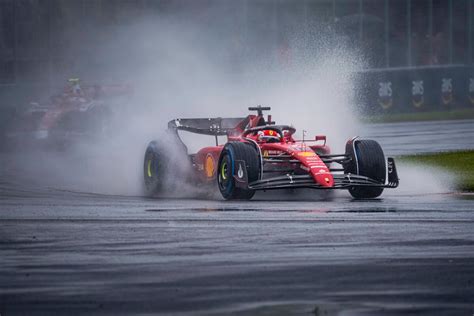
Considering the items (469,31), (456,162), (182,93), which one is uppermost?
(469,31)

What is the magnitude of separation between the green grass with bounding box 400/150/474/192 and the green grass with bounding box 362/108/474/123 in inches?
493

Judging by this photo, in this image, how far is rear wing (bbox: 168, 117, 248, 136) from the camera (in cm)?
1834

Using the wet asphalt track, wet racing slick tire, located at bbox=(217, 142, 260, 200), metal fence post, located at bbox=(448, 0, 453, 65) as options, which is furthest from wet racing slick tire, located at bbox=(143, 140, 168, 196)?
metal fence post, located at bbox=(448, 0, 453, 65)

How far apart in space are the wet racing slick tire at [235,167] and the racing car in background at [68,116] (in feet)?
47.2

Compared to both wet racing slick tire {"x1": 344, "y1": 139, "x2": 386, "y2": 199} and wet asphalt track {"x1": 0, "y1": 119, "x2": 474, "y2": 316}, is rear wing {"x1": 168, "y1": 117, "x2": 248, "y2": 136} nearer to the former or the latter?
wet racing slick tire {"x1": 344, "y1": 139, "x2": 386, "y2": 199}

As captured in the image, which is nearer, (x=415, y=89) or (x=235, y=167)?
(x=235, y=167)

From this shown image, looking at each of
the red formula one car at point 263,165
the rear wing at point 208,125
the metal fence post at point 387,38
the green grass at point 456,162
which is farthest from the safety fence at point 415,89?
the red formula one car at point 263,165

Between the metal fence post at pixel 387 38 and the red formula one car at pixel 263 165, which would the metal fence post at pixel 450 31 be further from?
the red formula one car at pixel 263 165

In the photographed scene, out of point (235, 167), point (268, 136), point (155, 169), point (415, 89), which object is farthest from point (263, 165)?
point (415, 89)

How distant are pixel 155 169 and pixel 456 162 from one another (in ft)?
20.3

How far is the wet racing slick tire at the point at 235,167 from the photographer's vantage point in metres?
16.0

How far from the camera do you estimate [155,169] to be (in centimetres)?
1820

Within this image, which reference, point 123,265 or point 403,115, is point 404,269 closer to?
point 123,265

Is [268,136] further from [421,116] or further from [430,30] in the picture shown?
[430,30]
